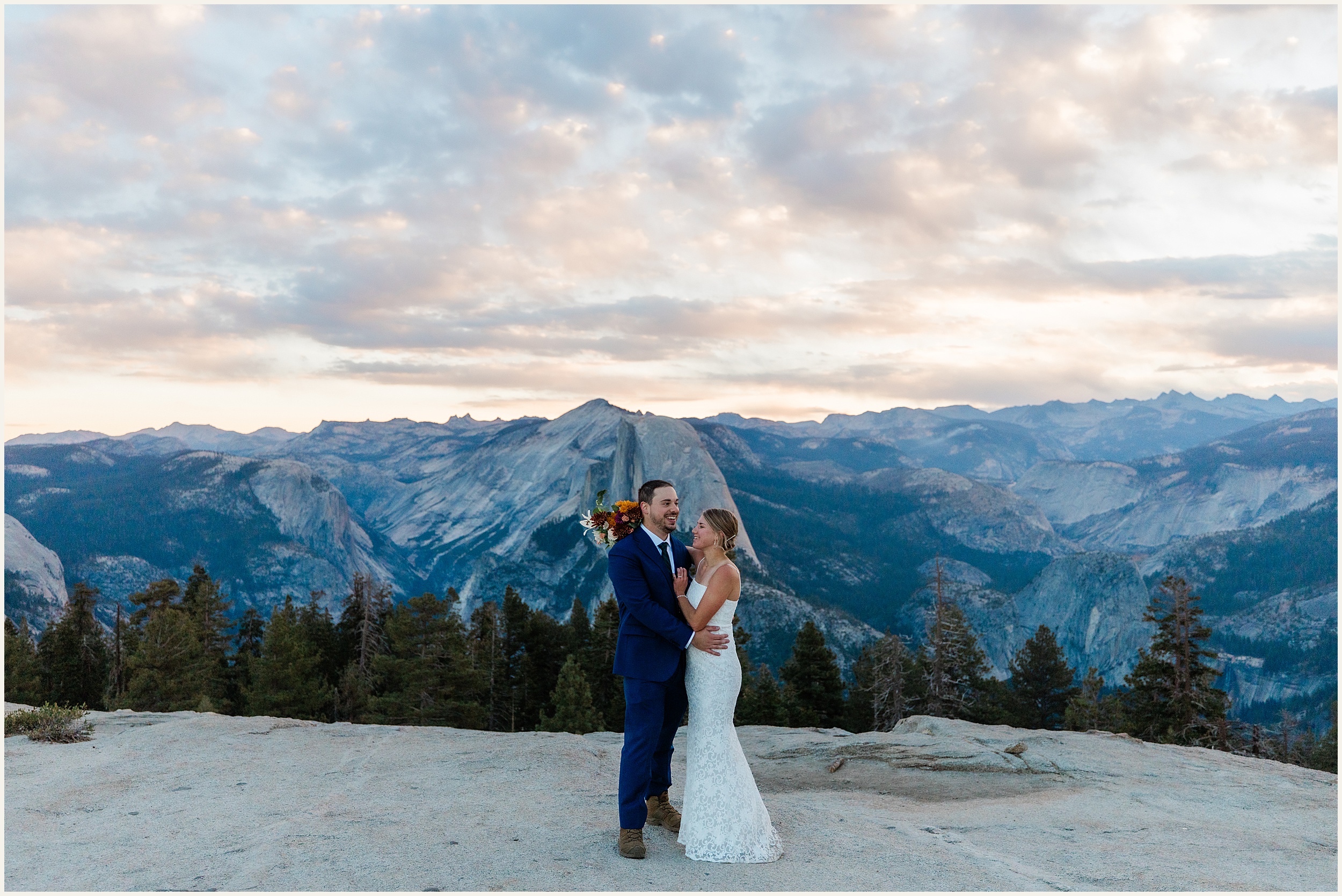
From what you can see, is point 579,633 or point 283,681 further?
point 579,633

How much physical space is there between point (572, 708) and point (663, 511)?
34.1m

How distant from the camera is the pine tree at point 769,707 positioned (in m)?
46.4

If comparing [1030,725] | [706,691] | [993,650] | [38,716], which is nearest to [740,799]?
[706,691]

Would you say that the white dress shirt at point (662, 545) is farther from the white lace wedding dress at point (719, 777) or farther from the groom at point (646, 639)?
the white lace wedding dress at point (719, 777)

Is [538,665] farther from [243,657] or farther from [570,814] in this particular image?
[570,814]

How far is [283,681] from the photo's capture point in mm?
40625

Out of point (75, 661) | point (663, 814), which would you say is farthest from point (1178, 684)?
point (75, 661)

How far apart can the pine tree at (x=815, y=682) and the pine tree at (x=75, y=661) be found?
134ft

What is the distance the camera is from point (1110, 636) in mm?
197500

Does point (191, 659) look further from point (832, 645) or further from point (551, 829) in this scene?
point (832, 645)

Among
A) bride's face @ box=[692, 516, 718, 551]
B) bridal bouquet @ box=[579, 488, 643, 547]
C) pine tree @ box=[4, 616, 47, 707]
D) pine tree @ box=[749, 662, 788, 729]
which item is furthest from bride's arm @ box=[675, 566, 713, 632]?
pine tree @ box=[4, 616, 47, 707]

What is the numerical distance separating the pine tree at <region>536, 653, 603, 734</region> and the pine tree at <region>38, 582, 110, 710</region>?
2841 centimetres

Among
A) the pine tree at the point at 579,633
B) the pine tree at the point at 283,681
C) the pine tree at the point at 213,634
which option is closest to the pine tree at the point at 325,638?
the pine tree at the point at 213,634

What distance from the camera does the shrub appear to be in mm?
13711
